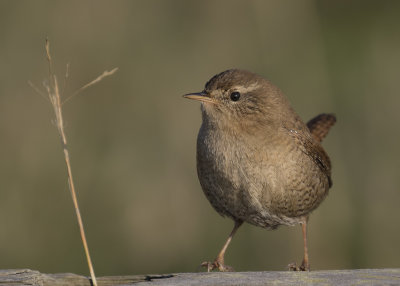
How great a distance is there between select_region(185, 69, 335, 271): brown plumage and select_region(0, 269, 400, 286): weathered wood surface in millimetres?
1013

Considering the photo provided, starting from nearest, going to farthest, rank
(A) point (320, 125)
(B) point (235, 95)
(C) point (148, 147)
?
1. (B) point (235, 95)
2. (A) point (320, 125)
3. (C) point (148, 147)

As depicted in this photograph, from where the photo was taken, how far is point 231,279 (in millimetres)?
2492

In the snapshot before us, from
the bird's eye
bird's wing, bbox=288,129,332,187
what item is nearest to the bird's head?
the bird's eye

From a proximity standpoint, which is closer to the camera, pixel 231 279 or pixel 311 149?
pixel 231 279

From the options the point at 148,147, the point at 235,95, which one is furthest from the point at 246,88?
the point at 148,147

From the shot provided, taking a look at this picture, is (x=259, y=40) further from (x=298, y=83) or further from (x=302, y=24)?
(x=298, y=83)

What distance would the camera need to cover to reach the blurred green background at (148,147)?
5086mm

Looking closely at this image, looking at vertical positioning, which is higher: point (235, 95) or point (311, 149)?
point (235, 95)

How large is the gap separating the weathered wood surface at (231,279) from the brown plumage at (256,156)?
1.01 m

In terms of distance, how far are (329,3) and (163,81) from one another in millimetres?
2434

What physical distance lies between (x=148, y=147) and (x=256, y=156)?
1919mm

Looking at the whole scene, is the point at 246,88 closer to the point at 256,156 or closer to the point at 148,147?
the point at 256,156

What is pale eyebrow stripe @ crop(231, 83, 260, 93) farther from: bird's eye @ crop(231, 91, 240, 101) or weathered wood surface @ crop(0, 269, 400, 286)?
weathered wood surface @ crop(0, 269, 400, 286)

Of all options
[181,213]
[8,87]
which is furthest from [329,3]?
[8,87]
